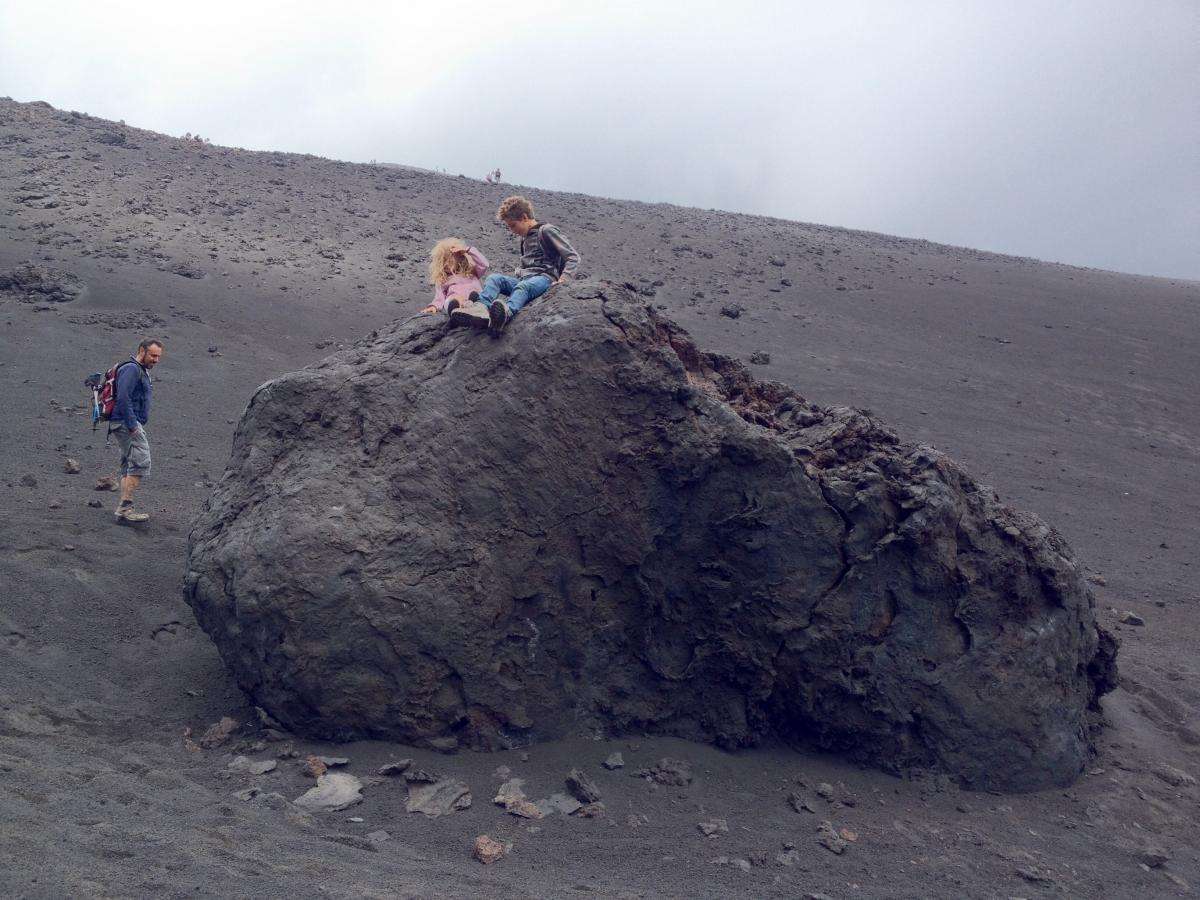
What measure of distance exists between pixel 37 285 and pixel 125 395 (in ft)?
26.7

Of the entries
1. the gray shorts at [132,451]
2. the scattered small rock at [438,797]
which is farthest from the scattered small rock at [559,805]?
the gray shorts at [132,451]

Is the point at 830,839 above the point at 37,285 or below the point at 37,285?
below

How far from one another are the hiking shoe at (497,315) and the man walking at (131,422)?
3.41 m

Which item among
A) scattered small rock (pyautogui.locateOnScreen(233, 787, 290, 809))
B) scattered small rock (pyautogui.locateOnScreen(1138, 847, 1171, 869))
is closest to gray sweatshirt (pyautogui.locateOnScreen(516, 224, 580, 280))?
scattered small rock (pyautogui.locateOnScreen(233, 787, 290, 809))

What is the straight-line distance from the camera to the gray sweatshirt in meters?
5.92

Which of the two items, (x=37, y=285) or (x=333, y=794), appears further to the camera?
(x=37, y=285)

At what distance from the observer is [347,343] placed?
14570 mm

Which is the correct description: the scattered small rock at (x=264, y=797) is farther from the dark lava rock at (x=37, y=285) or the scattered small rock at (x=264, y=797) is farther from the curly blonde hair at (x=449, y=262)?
the dark lava rock at (x=37, y=285)

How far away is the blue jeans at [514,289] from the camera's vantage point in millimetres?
5578

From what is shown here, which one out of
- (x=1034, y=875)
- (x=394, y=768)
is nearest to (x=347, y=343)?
(x=394, y=768)

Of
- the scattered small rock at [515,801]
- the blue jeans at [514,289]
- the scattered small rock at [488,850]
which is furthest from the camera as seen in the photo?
the blue jeans at [514,289]

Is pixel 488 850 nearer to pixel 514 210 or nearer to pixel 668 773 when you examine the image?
pixel 668 773

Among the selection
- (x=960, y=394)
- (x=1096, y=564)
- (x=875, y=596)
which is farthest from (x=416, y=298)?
(x=875, y=596)

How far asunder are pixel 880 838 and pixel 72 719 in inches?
169
